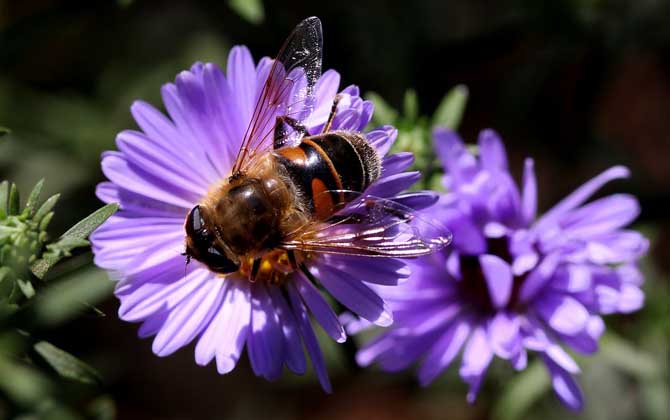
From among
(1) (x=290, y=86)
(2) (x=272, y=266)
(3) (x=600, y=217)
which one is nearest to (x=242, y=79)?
(1) (x=290, y=86)

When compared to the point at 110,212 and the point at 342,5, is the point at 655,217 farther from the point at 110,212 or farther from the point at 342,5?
the point at 110,212

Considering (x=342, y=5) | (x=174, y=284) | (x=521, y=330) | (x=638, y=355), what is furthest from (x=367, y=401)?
(x=174, y=284)

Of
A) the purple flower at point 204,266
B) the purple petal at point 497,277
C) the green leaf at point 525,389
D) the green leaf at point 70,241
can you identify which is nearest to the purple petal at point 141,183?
the purple flower at point 204,266

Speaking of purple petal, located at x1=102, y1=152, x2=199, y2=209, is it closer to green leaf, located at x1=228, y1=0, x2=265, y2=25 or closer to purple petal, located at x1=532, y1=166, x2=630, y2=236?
green leaf, located at x1=228, y1=0, x2=265, y2=25

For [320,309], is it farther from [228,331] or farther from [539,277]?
[539,277]

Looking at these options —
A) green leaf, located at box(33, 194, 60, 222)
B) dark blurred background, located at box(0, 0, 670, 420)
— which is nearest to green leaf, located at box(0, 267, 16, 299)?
green leaf, located at box(33, 194, 60, 222)

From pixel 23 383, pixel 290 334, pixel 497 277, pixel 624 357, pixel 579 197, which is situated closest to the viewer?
pixel 290 334

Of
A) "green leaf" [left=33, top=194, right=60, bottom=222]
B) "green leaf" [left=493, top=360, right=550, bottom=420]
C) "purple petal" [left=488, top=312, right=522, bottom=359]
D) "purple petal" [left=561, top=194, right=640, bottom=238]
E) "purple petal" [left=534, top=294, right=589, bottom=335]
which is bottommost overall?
"green leaf" [left=493, top=360, right=550, bottom=420]
